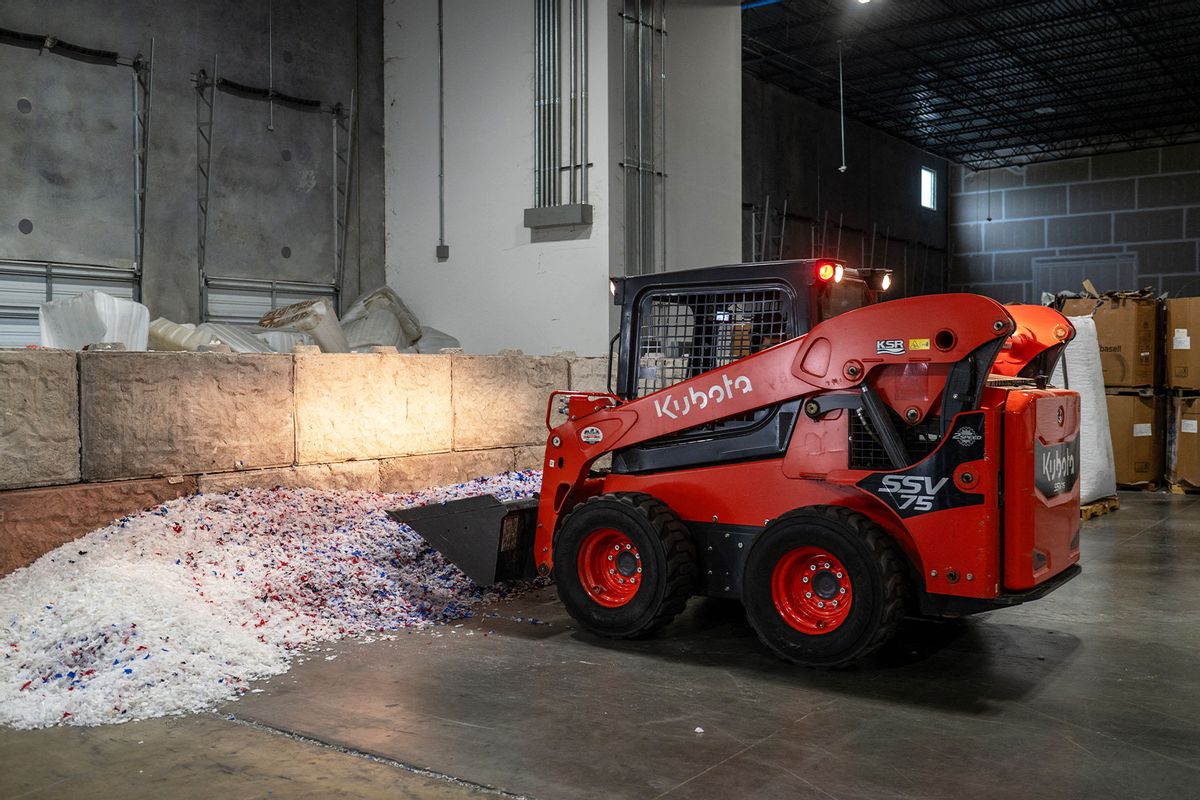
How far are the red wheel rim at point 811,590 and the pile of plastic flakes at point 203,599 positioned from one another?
211 cm

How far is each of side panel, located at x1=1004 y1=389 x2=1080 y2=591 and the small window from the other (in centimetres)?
2494

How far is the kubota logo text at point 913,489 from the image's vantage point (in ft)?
15.5

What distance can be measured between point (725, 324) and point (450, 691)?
246 cm

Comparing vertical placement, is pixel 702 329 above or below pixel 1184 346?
below

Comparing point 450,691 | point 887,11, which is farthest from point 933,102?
point 450,691

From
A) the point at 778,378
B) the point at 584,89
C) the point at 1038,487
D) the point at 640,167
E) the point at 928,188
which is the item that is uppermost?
the point at 928,188

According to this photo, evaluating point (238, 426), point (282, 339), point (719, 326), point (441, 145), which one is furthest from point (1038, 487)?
point (441, 145)

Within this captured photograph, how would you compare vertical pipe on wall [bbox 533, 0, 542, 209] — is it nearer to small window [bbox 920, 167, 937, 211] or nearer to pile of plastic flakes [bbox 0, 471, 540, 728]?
pile of plastic flakes [bbox 0, 471, 540, 728]

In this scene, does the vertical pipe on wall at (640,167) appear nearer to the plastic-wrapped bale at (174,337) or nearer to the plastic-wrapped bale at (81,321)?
the plastic-wrapped bale at (174,337)

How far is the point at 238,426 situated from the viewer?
7.52m

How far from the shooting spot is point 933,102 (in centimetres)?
2425

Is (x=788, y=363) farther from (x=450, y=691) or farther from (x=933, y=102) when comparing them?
(x=933, y=102)

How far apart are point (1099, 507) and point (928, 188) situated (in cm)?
2062

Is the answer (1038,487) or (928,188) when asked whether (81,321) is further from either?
(928,188)
